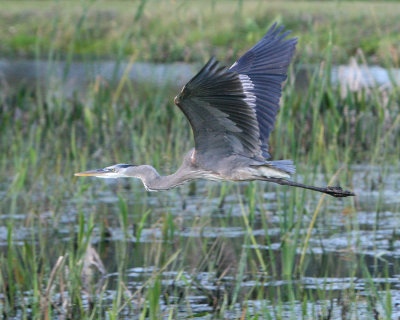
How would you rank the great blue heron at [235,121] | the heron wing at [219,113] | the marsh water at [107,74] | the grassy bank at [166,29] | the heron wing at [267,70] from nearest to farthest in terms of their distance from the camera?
the heron wing at [219,113] → the great blue heron at [235,121] → the heron wing at [267,70] → the marsh water at [107,74] → the grassy bank at [166,29]

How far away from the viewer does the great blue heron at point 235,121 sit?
13.4 feet

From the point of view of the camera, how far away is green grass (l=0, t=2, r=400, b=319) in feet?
15.5

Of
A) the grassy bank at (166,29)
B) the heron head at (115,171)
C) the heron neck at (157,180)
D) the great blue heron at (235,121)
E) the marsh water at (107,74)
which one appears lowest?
the heron neck at (157,180)

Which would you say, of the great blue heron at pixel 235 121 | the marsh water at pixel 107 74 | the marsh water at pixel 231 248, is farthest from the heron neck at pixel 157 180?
the marsh water at pixel 107 74

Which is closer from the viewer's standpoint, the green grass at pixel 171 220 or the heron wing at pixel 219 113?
the heron wing at pixel 219 113

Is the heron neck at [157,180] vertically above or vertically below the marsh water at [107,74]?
below

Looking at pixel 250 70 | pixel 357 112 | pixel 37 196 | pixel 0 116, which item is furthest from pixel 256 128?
pixel 0 116

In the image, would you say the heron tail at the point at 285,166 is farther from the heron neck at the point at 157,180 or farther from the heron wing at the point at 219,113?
the heron neck at the point at 157,180

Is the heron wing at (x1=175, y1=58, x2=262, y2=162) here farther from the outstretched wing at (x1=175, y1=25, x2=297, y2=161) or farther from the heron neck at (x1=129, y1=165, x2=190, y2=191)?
the heron neck at (x1=129, y1=165, x2=190, y2=191)

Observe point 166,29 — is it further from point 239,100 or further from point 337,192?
point 239,100

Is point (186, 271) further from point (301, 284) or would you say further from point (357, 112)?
point (357, 112)

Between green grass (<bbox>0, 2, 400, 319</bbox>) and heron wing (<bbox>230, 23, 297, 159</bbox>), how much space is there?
0.53m

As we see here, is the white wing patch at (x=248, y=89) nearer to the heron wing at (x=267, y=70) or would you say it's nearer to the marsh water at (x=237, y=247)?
the heron wing at (x=267, y=70)

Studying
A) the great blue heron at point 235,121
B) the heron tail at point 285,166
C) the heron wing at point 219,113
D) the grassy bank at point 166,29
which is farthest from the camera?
the grassy bank at point 166,29
